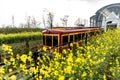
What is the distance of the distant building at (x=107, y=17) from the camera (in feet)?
123

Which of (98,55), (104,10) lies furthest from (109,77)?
(104,10)

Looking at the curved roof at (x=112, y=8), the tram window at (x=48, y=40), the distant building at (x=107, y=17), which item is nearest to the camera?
the tram window at (x=48, y=40)

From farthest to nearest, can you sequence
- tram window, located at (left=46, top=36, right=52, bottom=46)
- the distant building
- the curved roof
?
the curved roof
the distant building
tram window, located at (left=46, top=36, right=52, bottom=46)

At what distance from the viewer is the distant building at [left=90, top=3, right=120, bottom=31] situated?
123ft

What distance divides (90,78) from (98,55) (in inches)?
82.1

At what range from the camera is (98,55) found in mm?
7133

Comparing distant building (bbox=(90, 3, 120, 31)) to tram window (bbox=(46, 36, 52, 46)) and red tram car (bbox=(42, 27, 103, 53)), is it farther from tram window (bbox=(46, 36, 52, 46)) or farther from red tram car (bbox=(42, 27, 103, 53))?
tram window (bbox=(46, 36, 52, 46))

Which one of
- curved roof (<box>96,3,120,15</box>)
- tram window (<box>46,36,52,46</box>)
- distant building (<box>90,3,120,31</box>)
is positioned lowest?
tram window (<box>46,36,52,46</box>)

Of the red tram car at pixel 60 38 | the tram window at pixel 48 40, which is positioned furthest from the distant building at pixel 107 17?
the tram window at pixel 48 40

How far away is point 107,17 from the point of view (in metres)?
38.7

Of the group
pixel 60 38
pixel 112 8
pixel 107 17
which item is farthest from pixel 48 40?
pixel 112 8

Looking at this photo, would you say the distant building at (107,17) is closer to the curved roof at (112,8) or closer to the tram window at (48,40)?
the curved roof at (112,8)

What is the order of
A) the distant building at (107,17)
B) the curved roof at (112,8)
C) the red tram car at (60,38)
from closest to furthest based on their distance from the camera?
the red tram car at (60,38)
the distant building at (107,17)
the curved roof at (112,8)

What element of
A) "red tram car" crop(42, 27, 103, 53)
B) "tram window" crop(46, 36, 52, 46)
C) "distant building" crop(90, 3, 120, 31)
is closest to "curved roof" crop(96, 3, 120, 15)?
"distant building" crop(90, 3, 120, 31)
